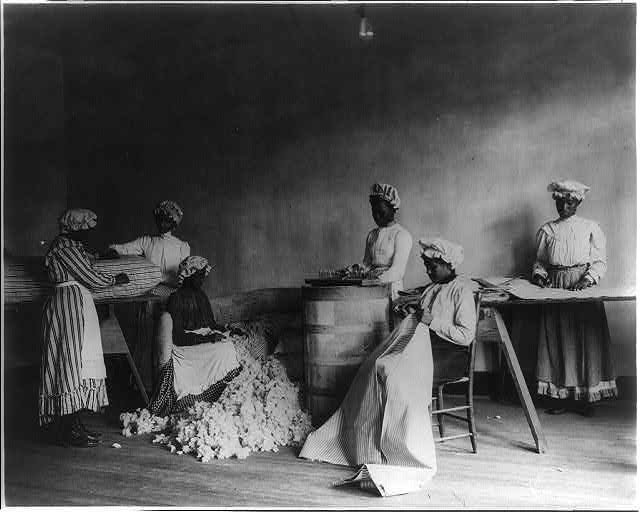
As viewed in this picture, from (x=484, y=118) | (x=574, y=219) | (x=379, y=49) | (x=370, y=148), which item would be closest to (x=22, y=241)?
(x=370, y=148)

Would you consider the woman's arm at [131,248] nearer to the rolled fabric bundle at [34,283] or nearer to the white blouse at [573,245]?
the rolled fabric bundle at [34,283]

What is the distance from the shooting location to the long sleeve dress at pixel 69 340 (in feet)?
14.9

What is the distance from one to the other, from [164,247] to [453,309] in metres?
2.97

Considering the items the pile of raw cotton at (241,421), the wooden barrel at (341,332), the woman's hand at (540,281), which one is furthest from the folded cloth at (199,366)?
the woman's hand at (540,281)

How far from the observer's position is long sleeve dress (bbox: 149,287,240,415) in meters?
4.93

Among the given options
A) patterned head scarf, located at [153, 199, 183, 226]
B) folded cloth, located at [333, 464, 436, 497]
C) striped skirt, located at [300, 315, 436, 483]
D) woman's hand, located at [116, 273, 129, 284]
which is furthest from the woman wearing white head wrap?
folded cloth, located at [333, 464, 436, 497]

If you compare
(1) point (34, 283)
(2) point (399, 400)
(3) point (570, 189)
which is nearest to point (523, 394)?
(2) point (399, 400)

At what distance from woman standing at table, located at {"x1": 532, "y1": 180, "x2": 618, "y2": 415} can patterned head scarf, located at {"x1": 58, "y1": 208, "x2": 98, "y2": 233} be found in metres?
3.49

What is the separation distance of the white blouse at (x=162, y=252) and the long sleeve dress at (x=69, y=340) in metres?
1.35

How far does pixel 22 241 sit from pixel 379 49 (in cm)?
399

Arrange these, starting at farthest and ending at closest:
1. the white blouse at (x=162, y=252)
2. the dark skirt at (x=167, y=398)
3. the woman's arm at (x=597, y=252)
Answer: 1. the white blouse at (x=162, y=252)
2. the woman's arm at (x=597, y=252)
3. the dark skirt at (x=167, y=398)

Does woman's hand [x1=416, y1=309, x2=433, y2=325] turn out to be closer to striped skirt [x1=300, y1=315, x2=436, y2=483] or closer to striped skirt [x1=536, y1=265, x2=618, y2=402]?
striped skirt [x1=300, y1=315, x2=436, y2=483]

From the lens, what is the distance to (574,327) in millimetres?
5344

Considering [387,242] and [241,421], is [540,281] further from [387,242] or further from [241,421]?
[241,421]
